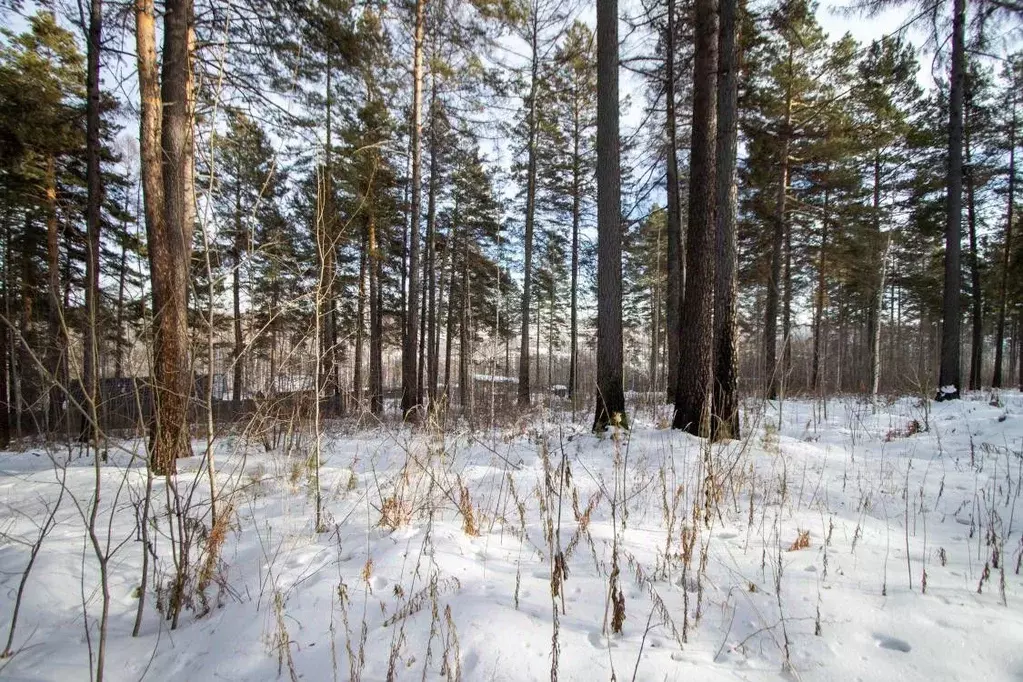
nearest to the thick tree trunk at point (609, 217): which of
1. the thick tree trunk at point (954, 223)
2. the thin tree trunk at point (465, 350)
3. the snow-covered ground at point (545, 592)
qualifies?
the snow-covered ground at point (545, 592)

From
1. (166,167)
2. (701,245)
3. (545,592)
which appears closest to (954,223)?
(701,245)

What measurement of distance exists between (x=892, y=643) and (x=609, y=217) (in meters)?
5.07

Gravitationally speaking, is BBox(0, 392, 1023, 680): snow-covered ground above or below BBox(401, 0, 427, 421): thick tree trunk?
below

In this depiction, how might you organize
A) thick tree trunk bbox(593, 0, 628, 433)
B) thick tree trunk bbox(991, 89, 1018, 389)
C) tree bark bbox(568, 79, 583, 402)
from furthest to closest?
tree bark bbox(568, 79, 583, 402) < thick tree trunk bbox(991, 89, 1018, 389) < thick tree trunk bbox(593, 0, 628, 433)

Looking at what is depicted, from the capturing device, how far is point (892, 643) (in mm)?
1431

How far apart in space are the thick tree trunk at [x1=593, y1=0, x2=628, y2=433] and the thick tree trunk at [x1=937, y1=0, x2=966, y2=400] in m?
8.16

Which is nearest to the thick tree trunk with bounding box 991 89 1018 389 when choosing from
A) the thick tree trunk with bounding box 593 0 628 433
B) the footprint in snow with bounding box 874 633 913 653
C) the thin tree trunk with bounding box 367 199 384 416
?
the thick tree trunk with bounding box 593 0 628 433

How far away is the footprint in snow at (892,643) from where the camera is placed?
1404 millimetres

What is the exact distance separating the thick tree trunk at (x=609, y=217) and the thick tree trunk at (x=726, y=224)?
121 cm

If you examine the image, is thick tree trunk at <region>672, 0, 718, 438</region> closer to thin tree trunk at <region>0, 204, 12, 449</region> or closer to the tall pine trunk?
the tall pine trunk

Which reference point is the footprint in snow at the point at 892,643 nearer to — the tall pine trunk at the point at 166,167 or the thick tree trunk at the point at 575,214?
the tall pine trunk at the point at 166,167

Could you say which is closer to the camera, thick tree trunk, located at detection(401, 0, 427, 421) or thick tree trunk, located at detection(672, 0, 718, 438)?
thick tree trunk, located at detection(672, 0, 718, 438)

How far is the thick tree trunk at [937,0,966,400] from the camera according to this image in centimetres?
857

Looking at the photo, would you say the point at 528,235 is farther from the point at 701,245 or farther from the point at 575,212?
the point at 701,245
